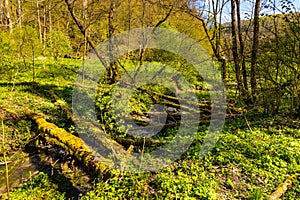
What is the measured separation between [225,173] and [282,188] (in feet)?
3.25

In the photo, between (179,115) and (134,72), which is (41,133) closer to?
(179,115)

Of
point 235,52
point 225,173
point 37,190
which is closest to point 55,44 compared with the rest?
point 235,52

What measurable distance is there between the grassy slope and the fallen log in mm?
78

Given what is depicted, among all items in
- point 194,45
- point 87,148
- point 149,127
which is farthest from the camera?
point 194,45

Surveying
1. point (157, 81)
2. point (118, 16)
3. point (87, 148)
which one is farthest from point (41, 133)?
point (118, 16)

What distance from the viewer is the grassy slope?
14.1 feet

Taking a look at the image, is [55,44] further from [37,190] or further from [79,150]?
[37,190]

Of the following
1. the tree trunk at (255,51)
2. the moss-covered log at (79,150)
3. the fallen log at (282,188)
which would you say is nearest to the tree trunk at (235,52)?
the tree trunk at (255,51)

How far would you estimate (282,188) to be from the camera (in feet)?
14.4

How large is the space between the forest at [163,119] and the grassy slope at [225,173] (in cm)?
2

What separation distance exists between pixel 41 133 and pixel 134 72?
5660 millimetres

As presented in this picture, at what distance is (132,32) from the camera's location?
11969 millimetres

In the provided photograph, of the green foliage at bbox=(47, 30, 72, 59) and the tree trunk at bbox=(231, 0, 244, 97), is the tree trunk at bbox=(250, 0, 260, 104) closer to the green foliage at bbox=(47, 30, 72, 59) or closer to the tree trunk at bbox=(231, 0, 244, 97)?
the tree trunk at bbox=(231, 0, 244, 97)

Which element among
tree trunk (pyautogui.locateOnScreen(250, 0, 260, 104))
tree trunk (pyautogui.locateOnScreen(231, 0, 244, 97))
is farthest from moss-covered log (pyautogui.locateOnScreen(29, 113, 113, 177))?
tree trunk (pyautogui.locateOnScreen(250, 0, 260, 104))
